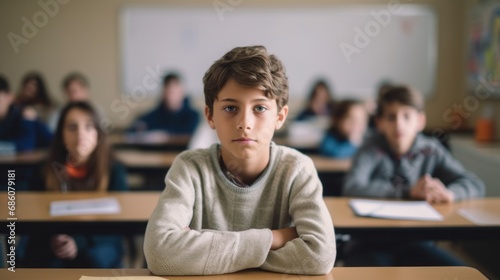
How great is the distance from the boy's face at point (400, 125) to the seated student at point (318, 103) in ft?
9.83

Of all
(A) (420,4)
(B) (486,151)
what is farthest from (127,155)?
(A) (420,4)

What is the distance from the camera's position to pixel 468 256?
3.22m

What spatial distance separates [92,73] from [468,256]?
454 cm

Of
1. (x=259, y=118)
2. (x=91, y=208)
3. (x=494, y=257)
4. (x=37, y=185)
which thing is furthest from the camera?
(x=494, y=257)

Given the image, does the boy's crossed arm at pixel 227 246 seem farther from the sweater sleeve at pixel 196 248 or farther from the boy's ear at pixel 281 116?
the boy's ear at pixel 281 116

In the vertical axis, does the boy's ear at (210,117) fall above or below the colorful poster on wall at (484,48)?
below

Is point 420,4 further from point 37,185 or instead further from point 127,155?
point 37,185

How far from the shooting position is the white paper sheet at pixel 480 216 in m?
1.80

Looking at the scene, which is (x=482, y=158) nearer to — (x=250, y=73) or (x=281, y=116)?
(x=281, y=116)

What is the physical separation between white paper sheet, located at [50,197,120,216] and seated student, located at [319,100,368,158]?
6.46 feet

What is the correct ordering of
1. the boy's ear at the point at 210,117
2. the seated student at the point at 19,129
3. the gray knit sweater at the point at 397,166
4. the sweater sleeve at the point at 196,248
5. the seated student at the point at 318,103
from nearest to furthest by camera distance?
the sweater sleeve at the point at 196,248
the boy's ear at the point at 210,117
the gray knit sweater at the point at 397,166
the seated student at the point at 19,129
the seated student at the point at 318,103

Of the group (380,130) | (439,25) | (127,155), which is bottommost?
(127,155)

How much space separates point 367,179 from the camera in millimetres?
2420

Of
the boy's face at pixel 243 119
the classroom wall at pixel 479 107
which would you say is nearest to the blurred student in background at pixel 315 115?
the classroom wall at pixel 479 107
